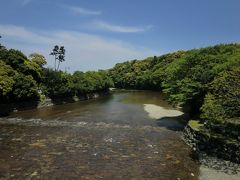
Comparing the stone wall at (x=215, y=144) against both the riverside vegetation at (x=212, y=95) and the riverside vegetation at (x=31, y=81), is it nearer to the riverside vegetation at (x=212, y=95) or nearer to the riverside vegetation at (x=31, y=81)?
the riverside vegetation at (x=212, y=95)

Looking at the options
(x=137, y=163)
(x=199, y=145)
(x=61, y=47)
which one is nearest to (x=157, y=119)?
(x=199, y=145)

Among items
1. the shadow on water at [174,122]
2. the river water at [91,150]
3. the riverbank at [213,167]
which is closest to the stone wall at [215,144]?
the riverbank at [213,167]

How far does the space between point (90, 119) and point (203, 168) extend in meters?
26.8

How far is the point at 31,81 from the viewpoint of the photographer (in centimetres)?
6041

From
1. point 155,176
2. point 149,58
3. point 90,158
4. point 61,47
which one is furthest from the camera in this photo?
point 149,58

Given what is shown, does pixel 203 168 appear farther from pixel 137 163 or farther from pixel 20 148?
pixel 20 148

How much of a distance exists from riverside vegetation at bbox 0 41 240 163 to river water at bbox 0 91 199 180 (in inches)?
180

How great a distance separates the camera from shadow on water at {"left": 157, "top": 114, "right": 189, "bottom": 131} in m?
44.8

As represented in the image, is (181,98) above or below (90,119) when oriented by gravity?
above

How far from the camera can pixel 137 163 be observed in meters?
27.4

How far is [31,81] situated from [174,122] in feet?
97.2

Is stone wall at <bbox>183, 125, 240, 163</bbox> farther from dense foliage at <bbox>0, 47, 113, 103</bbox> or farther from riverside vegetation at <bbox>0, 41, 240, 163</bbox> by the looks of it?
dense foliage at <bbox>0, 47, 113, 103</bbox>

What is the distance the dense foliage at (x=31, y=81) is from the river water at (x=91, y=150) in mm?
7152

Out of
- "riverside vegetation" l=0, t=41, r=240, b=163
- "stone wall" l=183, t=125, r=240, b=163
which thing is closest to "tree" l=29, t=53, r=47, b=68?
"riverside vegetation" l=0, t=41, r=240, b=163
